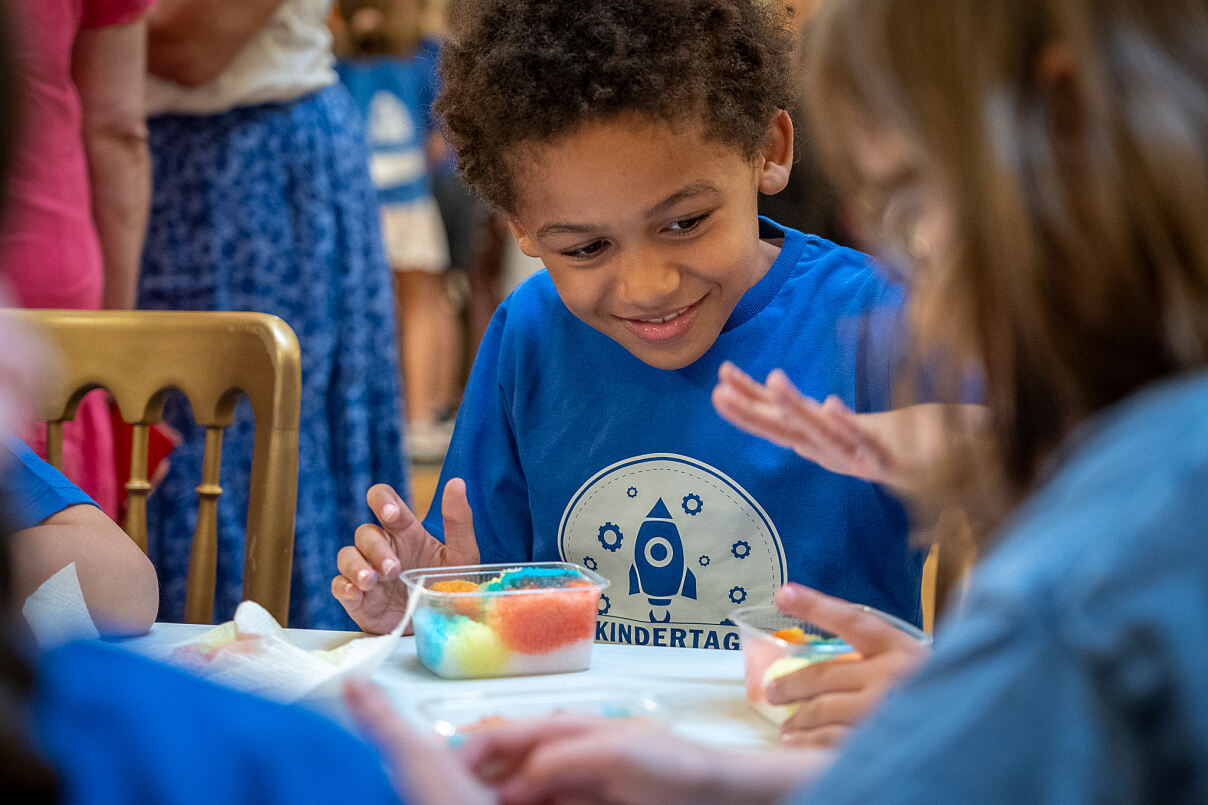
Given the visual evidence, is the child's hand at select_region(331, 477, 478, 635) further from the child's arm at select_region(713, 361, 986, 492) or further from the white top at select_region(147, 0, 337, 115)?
the white top at select_region(147, 0, 337, 115)

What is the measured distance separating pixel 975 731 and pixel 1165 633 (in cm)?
7

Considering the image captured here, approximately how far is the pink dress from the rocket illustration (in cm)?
75

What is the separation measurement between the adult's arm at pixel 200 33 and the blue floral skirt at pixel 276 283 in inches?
3.8

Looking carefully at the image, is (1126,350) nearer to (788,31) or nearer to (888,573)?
(888,573)

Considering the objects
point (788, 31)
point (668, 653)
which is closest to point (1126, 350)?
point (668, 653)

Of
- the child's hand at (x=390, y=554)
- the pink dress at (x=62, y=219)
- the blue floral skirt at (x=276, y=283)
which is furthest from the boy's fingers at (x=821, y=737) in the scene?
the blue floral skirt at (x=276, y=283)

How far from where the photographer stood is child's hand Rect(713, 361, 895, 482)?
0.79m

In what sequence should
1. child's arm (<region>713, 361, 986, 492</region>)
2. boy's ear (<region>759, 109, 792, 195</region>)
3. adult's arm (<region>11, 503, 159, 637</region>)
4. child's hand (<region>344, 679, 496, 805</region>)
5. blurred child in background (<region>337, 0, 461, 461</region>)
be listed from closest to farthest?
child's hand (<region>344, 679, 496, 805</region>) → child's arm (<region>713, 361, 986, 492</region>) → adult's arm (<region>11, 503, 159, 637</region>) → boy's ear (<region>759, 109, 792, 195</region>) → blurred child in background (<region>337, 0, 461, 461</region>)

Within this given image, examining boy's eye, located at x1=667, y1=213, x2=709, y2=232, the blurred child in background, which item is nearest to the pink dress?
boy's eye, located at x1=667, y1=213, x2=709, y2=232

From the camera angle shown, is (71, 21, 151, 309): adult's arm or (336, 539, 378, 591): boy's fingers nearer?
(336, 539, 378, 591): boy's fingers

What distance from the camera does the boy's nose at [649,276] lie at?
1.13 m

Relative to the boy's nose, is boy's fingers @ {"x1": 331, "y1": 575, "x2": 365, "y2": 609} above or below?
below

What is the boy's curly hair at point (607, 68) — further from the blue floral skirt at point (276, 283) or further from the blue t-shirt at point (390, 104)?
the blue t-shirt at point (390, 104)

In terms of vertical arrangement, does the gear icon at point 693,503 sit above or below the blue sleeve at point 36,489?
below
